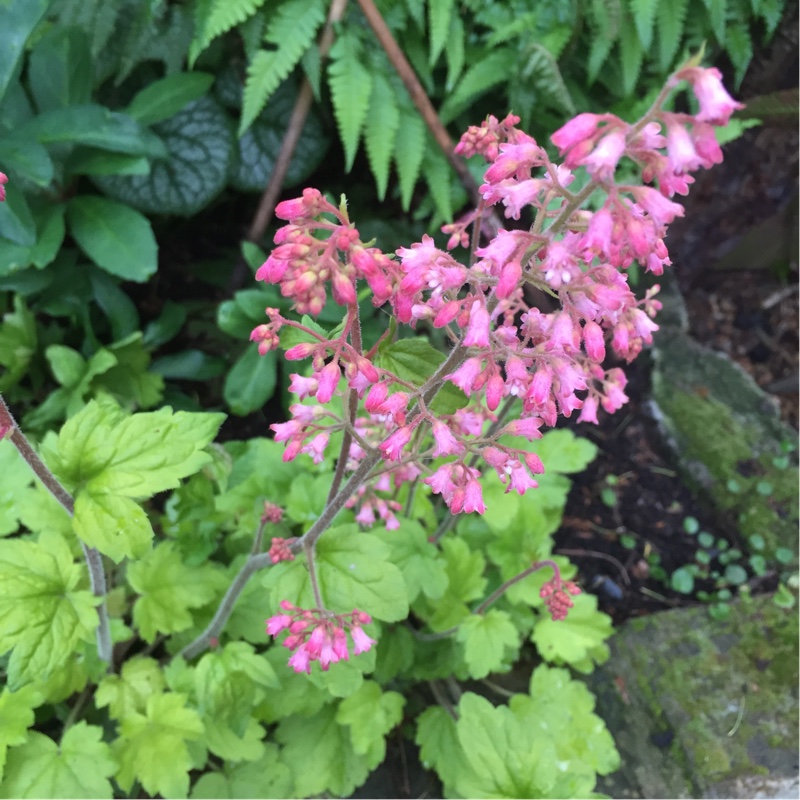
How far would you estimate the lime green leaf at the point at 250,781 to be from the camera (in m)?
1.98

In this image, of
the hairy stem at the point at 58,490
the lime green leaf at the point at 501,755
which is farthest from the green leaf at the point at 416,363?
the lime green leaf at the point at 501,755

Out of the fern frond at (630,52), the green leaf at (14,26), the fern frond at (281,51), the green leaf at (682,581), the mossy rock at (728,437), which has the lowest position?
the green leaf at (682,581)

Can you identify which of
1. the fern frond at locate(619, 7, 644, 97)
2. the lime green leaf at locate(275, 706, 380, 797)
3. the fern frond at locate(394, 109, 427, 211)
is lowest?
the lime green leaf at locate(275, 706, 380, 797)

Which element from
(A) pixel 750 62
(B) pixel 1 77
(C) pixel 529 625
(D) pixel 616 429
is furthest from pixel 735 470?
(B) pixel 1 77

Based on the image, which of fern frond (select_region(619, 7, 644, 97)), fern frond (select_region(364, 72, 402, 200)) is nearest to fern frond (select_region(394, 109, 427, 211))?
fern frond (select_region(364, 72, 402, 200))

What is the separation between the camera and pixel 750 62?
10.7 feet

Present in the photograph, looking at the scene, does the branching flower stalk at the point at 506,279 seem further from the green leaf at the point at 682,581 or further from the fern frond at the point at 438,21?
the green leaf at the point at 682,581

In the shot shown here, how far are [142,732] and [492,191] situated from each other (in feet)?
5.56

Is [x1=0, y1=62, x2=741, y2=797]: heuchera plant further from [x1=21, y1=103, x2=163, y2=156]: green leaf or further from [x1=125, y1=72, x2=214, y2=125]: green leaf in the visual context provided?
[x1=125, y1=72, x2=214, y2=125]: green leaf

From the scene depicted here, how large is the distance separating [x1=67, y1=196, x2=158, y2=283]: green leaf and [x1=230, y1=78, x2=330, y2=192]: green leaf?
0.70 m

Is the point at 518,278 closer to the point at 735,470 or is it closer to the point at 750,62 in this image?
the point at 735,470

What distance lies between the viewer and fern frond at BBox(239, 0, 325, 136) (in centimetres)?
268

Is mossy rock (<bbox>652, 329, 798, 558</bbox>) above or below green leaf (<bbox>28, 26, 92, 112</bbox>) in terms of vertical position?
below

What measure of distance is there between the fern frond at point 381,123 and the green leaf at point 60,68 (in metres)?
1.13
